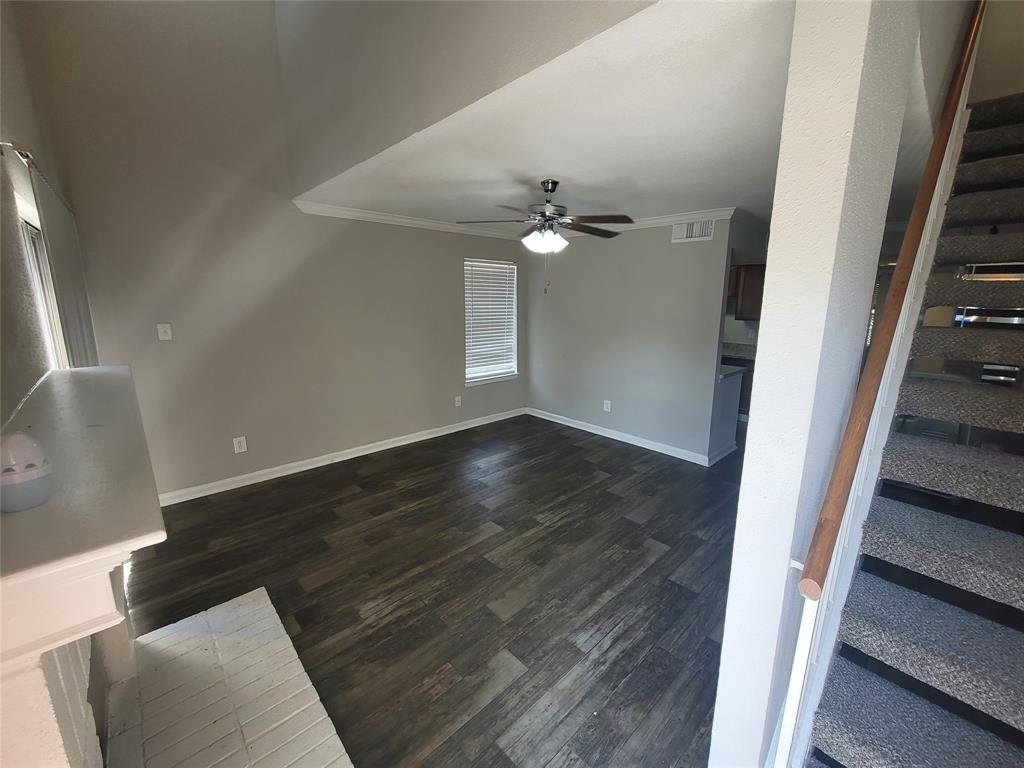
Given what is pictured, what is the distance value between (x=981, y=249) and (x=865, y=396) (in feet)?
5.23

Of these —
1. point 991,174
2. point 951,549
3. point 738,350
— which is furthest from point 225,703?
point 738,350

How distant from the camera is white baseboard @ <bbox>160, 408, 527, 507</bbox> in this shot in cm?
314

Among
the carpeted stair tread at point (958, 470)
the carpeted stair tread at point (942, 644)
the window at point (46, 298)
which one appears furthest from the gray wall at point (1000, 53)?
the window at point (46, 298)

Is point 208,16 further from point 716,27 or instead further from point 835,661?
point 835,661

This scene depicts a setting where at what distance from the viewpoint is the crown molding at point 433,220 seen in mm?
3406

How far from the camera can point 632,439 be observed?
14.5 feet

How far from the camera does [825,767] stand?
1.28 metres

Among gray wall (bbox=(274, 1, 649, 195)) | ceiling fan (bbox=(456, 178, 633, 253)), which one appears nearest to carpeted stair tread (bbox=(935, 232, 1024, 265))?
ceiling fan (bbox=(456, 178, 633, 253))

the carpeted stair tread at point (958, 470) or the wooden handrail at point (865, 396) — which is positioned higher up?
the wooden handrail at point (865, 396)

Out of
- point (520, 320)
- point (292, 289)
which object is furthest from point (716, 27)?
point (520, 320)

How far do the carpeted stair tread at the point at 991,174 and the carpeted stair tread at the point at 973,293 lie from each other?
2.31 ft

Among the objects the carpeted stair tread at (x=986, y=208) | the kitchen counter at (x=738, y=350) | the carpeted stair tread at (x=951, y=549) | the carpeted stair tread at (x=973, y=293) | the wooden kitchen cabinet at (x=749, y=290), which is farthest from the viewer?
the kitchen counter at (x=738, y=350)

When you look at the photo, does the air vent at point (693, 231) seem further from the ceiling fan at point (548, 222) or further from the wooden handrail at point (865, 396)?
the wooden handrail at point (865, 396)

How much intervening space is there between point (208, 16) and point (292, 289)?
1.90 meters
